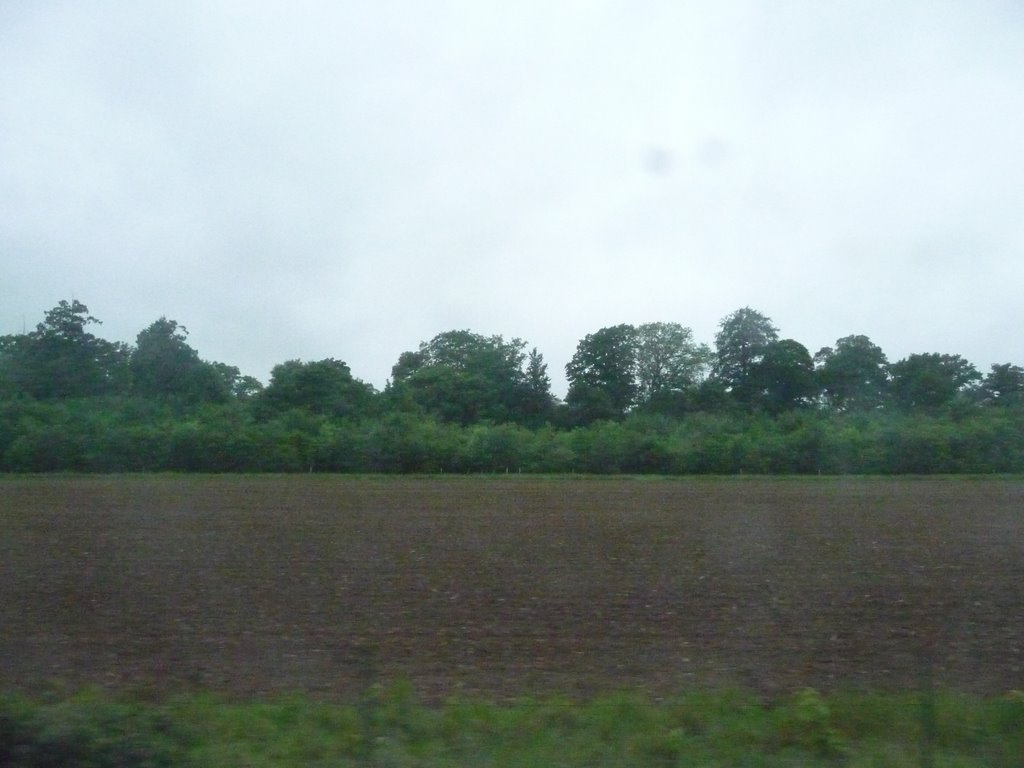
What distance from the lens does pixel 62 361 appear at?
72.1 meters

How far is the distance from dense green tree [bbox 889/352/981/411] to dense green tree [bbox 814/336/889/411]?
136 centimetres

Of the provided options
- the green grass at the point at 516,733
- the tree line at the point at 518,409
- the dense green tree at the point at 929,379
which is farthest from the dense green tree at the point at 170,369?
the green grass at the point at 516,733

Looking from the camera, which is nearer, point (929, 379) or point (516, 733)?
point (516, 733)

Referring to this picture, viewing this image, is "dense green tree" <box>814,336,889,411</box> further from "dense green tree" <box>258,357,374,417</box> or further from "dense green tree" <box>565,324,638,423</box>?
"dense green tree" <box>258,357,374,417</box>

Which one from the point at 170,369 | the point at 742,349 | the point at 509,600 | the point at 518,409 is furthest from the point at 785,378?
the point at 509,600

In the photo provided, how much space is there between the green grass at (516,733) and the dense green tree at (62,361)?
2778 inches

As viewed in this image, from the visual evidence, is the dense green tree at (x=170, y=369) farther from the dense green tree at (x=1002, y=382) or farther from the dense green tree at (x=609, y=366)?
the dense green tree at (x=1002, y=382)

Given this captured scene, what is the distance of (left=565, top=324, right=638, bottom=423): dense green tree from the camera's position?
88812 millimetres

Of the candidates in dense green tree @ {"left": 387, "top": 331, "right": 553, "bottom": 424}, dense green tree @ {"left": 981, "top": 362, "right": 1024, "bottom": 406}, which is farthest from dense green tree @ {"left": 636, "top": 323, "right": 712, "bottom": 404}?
dense green tree @ {"left": 981, "top": 362, "right": 1024, "bottom": 406}

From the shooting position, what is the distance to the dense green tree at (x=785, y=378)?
85.3 meters

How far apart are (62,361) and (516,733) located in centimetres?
7356

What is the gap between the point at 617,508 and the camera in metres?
33.0

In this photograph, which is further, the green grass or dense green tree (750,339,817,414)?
dense green tree (750,339,817,414)

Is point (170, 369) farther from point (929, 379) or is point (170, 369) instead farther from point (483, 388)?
point (929, 379)
